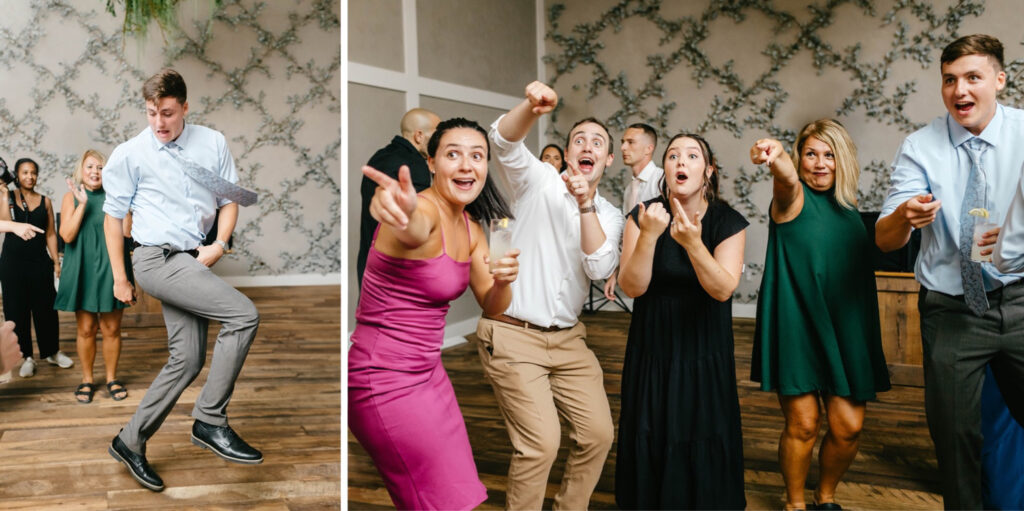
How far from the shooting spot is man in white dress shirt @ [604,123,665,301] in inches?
89.4

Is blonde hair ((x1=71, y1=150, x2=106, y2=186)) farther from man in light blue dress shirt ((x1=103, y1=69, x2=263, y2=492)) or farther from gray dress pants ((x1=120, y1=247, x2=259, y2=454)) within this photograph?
gray dress pants ((x1=120, y1=247, x2=259, y2=454))

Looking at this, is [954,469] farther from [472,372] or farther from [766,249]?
[472,372]

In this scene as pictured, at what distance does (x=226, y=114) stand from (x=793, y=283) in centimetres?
235

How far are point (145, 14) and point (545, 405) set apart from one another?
83.3 inches

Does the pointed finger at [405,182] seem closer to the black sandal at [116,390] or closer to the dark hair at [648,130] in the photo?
the dark hair at [648,130]

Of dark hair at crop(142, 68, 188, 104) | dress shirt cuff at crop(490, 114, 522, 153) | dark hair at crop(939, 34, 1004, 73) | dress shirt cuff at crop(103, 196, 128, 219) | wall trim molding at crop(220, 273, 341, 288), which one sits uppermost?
dark hair at crop(142, 68, 188, 104)


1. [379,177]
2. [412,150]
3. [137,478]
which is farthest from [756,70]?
[137,478]

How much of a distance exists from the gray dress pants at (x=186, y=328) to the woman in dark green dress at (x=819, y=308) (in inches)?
76.5

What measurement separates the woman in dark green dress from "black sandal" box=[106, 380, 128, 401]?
2.44 meters

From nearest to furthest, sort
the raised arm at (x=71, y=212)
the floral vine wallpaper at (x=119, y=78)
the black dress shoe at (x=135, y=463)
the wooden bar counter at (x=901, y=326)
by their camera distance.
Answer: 1. the wooden bar counter at (x=901, y=326)
2. the floral vine wallpaper at (x=119, y=78)
3. the raised arm at (x=71, y=212)
4. the black dress shoe at (x=135, y=463)

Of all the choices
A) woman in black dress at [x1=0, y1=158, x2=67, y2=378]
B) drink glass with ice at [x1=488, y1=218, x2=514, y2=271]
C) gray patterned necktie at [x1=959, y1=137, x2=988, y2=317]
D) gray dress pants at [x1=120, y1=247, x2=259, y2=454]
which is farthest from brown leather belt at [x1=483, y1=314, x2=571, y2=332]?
woman in black dress at [x1=0, y1=158, x2=67, y2=378]

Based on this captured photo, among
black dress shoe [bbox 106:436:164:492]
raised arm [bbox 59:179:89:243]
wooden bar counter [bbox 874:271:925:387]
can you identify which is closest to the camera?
wooden bar counter [bbox 874:271:925:387]

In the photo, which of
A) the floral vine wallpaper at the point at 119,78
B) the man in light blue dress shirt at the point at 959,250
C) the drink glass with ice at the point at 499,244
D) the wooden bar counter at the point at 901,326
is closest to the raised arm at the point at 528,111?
the drink glass with ice at the point at 499,244

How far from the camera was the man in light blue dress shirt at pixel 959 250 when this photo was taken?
2.15 m
